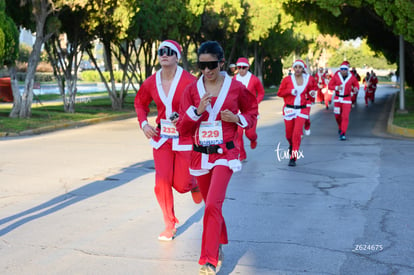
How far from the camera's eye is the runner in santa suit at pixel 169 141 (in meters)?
6.38

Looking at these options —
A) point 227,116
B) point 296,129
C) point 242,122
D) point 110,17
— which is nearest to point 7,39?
point 110,17

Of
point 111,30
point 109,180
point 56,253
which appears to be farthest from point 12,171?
point 111,30

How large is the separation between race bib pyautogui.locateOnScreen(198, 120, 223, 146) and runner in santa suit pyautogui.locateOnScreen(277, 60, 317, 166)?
6.45 m

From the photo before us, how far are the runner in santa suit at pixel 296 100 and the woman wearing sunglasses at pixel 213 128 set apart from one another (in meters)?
6.36

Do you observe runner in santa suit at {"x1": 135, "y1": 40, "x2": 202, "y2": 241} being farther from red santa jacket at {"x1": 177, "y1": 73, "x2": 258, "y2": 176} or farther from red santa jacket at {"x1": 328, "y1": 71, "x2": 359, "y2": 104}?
red santa jacket at {"x1": 328, "y1": 71, "x2": 359, "y2": 104}

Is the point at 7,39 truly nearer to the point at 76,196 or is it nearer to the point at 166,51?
the point at 76,196

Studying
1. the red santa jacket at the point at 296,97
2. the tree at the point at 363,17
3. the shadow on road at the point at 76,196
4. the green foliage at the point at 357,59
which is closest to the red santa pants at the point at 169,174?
the shadow on road at the point at 76,196

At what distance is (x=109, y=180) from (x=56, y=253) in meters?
4.01

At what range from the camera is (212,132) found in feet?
17.4

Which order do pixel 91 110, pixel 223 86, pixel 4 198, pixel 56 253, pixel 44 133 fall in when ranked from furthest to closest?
pixel 91 110 < pixel 44 133 < pixel 4 198 < pixel 56 253 < pixel 223 86

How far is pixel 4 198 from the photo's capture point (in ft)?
28.3

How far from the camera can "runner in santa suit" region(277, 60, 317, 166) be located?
11.7m

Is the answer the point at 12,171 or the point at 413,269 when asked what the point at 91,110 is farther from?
the point at 413,269

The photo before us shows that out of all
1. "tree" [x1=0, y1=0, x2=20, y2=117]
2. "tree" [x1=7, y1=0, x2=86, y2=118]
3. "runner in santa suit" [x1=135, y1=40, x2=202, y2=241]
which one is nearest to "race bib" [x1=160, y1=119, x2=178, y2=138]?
"runner in santa suit" [x1=135, y1=40, x2=202, y2=241]
